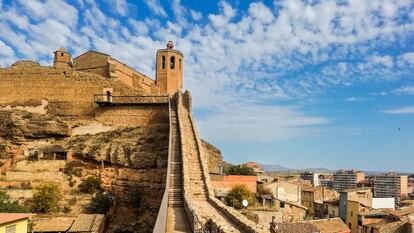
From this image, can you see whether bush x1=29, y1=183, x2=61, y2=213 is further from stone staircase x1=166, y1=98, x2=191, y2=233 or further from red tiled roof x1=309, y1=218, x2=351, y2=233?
red tiled roof x1=309, y1=218, x2=351, y2=233

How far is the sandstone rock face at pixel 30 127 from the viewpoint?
2786cm

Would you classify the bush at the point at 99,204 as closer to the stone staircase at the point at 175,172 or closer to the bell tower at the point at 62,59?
the stone staircase at the point at 175,172


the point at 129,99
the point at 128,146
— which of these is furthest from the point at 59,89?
the point at 128,146

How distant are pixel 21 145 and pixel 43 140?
60.4 inches

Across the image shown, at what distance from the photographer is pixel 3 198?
20.8 metres

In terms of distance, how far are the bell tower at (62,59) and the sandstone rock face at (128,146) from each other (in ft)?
31.3

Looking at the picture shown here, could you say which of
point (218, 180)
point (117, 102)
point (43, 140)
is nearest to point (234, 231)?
point (218, 180)

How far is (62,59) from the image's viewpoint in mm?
34844

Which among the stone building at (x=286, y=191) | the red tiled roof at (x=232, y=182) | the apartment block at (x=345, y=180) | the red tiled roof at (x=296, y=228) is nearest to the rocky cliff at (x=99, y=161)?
the red tiled roof at (x=232, y=182)

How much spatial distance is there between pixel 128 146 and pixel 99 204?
4847 mm

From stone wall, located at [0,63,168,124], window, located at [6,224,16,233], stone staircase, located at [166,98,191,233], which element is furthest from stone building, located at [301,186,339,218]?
window, located at [6,224,16,233]

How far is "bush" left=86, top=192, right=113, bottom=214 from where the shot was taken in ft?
71.8

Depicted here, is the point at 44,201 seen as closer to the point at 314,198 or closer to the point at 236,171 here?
the point at 236,171

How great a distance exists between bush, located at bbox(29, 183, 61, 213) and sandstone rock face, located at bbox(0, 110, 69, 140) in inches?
278
